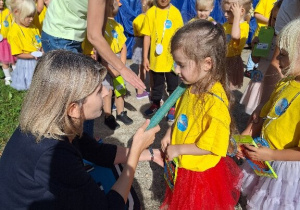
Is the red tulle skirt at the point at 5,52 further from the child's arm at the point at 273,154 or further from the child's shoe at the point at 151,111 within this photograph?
the child's arm at the point at 273,154

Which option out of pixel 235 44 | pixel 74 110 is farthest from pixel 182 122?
pixel 235 44

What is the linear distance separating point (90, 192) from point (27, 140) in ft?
1.28

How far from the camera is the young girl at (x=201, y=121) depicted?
67.3 inches

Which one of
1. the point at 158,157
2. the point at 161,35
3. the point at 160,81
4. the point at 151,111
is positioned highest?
the point at 161,35

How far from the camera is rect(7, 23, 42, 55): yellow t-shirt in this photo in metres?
4.52

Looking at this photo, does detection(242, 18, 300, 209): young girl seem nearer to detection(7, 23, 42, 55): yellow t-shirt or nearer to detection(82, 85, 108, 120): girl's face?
detection(82, 85, 108, 120): girl's face

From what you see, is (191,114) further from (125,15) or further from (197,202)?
(125,15)

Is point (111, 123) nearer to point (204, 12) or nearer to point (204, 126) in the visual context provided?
point (204, 12)

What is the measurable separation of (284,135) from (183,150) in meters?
0.66

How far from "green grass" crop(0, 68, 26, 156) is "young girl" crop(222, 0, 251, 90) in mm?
2877

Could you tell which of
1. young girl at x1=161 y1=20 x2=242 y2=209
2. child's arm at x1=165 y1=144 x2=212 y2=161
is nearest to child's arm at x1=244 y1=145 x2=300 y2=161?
young girl at x1=161 y1=20 x2=242 y2=209

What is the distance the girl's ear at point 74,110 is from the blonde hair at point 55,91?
0.06 ft

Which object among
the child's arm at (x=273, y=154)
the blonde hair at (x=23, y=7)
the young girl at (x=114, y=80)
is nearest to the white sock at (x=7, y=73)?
the blonde hair at (x=23, y=7)

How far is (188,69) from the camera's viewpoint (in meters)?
1.79
